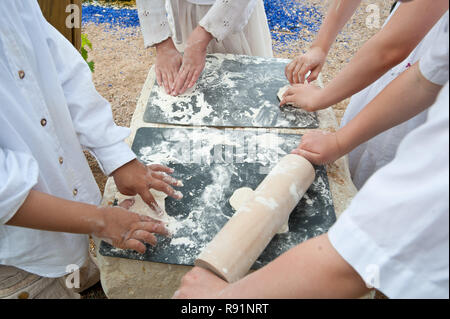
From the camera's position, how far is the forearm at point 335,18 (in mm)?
1818

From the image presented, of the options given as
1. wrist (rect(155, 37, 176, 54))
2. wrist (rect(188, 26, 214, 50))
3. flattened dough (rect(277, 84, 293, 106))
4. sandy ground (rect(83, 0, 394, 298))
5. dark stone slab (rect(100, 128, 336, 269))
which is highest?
wrist (rect(188, 26, 214, 50))

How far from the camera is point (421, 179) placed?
0.61 m

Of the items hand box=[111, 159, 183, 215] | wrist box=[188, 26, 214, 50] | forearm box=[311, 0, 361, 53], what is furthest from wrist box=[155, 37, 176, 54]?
hand box=[111, 159, 183, 215]

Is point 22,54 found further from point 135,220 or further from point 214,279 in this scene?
point 214,279

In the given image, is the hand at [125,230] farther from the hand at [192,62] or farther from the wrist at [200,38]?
the wrist at [200,38]

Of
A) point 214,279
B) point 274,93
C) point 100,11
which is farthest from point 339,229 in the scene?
point 100,11

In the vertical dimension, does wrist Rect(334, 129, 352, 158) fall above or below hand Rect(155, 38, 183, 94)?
below

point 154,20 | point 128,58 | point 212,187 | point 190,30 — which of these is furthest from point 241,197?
point 128,58

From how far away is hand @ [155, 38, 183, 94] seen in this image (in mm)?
1930

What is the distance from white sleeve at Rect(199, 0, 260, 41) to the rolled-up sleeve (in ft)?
4.48

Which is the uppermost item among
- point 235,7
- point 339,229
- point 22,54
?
point 22,54

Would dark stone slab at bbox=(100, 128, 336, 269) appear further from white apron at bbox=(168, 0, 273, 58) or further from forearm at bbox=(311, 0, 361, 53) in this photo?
white apron at bbox=(168, 0, 273, 58)
